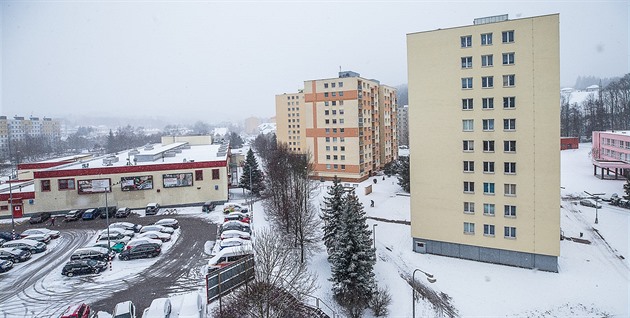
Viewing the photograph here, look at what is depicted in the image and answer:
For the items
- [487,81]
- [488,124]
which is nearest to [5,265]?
[488,124]

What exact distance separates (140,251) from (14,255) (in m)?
7.94

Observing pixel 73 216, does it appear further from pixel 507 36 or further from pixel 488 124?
pixel 507 36

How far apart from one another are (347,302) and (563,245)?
60.7 feet

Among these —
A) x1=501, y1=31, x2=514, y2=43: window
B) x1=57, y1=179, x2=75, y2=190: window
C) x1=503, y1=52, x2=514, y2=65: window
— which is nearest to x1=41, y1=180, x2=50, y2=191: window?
x1=57, y1=179, x2=75, y2=190: window

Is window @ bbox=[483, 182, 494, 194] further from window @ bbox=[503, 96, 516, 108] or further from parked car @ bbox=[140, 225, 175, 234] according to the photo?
parked car @ bbox=[140, 225, 175, 234]

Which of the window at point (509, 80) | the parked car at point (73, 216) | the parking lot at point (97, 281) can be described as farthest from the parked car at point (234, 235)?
the window at point (509, 80)

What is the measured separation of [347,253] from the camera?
18844 mm

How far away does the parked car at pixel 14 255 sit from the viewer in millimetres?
22861

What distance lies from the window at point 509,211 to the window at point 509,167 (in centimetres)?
221

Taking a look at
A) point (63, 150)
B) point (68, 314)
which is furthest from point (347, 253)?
point (63, 150)

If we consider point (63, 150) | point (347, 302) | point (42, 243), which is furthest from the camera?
point (63, 150)

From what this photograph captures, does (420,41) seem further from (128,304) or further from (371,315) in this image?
(128,304)

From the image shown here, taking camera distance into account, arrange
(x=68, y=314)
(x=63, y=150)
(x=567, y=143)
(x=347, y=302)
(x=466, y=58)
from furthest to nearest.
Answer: (x=63, y=150) < (x=567, y=143) < (x=466, y=58) < (x=347, y=302) < (x=68, y=314)

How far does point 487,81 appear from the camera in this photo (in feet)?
76.0
